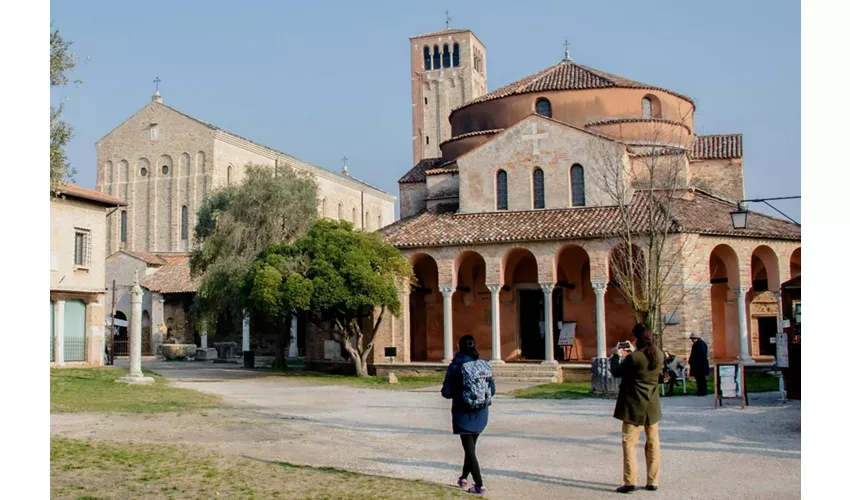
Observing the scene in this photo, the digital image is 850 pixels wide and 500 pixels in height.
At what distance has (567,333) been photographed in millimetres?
28781

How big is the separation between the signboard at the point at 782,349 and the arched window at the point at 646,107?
1688 centimetres

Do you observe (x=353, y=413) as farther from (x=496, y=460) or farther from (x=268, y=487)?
(x=268, y=487)

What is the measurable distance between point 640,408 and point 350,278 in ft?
57.8

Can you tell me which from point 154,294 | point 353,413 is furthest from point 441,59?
point 353,413

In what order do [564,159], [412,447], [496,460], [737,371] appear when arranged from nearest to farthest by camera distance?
1. [496,460]
2. [412,447]
3. [737,371]
4. [564,159]

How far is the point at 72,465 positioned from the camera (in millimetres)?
9594

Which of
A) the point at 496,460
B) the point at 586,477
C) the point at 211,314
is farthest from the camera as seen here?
the point at 211,314

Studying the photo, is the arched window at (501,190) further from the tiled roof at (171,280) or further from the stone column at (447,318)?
the tiled roof at (171,280)

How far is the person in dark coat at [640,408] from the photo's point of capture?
343 inches

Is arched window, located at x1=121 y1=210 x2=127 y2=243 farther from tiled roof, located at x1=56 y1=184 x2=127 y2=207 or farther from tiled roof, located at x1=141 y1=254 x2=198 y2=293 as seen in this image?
tiled roof, located at x1=56 y1=184 x2=127 y2=207

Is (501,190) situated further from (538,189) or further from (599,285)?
(599,285)

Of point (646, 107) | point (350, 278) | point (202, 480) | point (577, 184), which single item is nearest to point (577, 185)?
point (577, 184)

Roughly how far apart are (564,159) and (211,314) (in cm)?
1457

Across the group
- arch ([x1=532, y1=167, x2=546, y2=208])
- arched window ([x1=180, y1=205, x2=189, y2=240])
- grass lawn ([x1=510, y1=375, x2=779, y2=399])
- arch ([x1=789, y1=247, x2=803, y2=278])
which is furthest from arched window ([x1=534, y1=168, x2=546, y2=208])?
arched window ([x1=180, y1=205, x2=189, y2=240])
